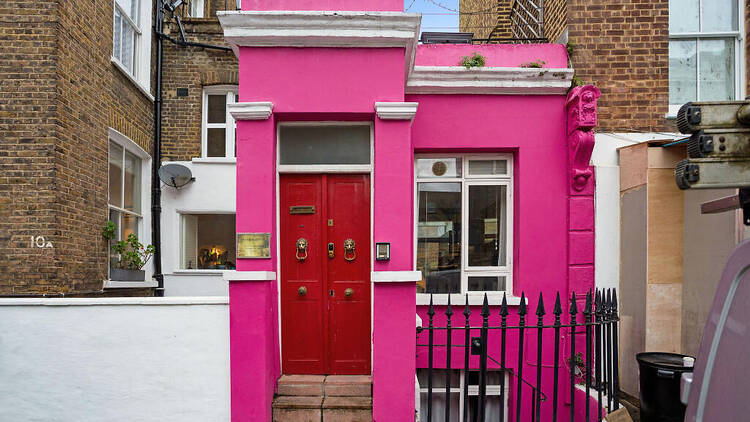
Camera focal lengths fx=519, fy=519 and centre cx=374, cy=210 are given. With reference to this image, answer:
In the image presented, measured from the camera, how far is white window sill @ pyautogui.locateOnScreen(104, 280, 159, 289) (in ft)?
26.6

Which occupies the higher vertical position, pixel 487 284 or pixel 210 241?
pixel 210 241

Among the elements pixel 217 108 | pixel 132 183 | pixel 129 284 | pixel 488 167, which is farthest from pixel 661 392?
pixel 217 108

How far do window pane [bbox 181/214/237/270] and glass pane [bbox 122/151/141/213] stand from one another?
105 cm

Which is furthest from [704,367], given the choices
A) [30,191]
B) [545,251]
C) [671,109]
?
[30,191]

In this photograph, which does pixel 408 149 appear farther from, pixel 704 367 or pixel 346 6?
pixel 704 367

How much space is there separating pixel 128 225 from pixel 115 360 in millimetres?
4621

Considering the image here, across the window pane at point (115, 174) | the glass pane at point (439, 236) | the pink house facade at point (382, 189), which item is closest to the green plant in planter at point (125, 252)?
Answer: the window pane at point (115, 174)

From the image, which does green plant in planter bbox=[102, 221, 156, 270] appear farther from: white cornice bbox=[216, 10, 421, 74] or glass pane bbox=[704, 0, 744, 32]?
glass pane bbox=[704, 0, 744, 32]

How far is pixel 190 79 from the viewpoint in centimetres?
1059

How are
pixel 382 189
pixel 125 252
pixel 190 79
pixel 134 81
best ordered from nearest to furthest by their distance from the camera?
pixel 382 189, pixel 125 252, pixel 134 81, pixel 190 79

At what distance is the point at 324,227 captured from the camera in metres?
5.86

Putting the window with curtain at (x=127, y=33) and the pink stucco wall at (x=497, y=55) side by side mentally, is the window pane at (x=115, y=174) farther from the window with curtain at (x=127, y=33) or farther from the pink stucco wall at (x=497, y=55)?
the pink stucco wall at (x=497, y=55)

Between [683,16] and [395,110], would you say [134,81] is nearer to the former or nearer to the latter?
[395,110]

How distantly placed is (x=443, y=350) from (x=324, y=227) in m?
2.34
